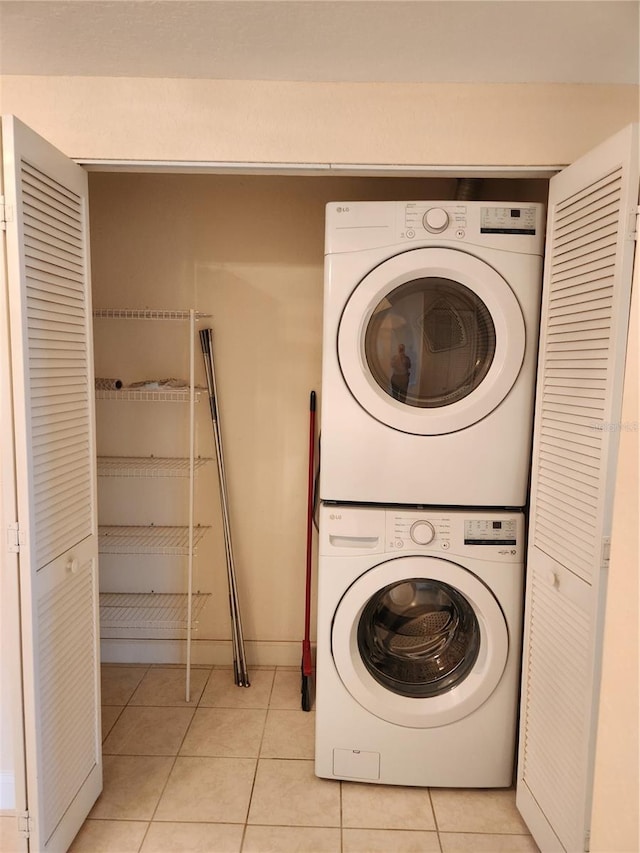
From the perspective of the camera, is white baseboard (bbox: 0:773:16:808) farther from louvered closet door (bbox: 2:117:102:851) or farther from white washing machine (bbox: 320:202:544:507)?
white washing machine (bbox: 320:202:544:507)

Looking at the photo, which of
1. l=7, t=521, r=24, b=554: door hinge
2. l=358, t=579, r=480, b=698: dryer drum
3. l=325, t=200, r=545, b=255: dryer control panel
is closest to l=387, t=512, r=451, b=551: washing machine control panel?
l=358, t=579, r=480, b=698: dryer drum

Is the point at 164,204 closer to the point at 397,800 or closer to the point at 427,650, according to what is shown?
the point at 427,650

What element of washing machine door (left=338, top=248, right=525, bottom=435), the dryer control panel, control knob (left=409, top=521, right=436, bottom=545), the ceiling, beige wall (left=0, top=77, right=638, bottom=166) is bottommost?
control knob (left=409, top=521, right=436, bottom=545)

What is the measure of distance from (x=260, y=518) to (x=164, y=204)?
151 cm

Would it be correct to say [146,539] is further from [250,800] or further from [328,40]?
[328,40]

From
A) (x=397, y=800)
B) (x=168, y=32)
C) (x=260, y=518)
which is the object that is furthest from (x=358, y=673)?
(x=168, y=32)

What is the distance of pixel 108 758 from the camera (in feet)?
7.02

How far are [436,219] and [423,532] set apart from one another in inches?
39.5

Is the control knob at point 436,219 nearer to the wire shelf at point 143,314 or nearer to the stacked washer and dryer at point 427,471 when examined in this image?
the stacked washer and dryer at point 427,471

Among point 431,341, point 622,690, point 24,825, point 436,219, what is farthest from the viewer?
point 431,341

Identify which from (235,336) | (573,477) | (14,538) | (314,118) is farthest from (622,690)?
(235,336)

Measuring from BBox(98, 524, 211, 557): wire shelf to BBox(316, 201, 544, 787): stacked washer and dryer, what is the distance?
100 centimetres

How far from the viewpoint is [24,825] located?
153 centimetres

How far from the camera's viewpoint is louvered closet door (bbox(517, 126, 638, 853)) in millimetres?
1389
